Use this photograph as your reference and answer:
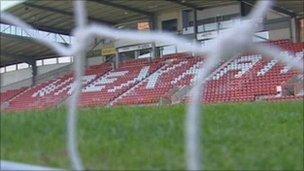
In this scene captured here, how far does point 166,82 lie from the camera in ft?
79.6

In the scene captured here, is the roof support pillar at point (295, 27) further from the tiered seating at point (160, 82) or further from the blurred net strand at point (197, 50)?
the blurred net strand at point (197, 50)

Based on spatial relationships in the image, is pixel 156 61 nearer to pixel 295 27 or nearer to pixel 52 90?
pixel 52 90

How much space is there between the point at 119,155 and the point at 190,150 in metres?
1.84

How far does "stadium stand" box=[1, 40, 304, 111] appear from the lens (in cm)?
1995

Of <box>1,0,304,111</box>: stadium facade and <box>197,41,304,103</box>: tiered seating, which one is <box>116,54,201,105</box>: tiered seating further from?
<box>197,41,304,103</box>: tiered seating

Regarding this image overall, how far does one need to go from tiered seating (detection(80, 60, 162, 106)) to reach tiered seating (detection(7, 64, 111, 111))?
55 cm

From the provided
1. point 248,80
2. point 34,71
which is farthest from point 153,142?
point 34,71

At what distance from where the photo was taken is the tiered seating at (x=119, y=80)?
24731mm

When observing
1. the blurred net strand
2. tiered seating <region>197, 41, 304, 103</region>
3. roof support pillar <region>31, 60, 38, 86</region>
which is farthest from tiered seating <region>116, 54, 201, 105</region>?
the blurred net strand

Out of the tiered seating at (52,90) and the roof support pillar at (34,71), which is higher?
the roof support pillar at (34,71)

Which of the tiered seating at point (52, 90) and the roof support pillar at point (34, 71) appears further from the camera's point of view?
the roof support pillar at point (34, 71)

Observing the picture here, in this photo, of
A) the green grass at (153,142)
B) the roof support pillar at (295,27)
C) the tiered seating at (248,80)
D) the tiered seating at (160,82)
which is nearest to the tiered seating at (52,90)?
the tiered seating at (160,82)

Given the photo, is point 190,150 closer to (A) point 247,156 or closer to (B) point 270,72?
(A) point 247,156

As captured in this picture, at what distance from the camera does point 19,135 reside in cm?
497
